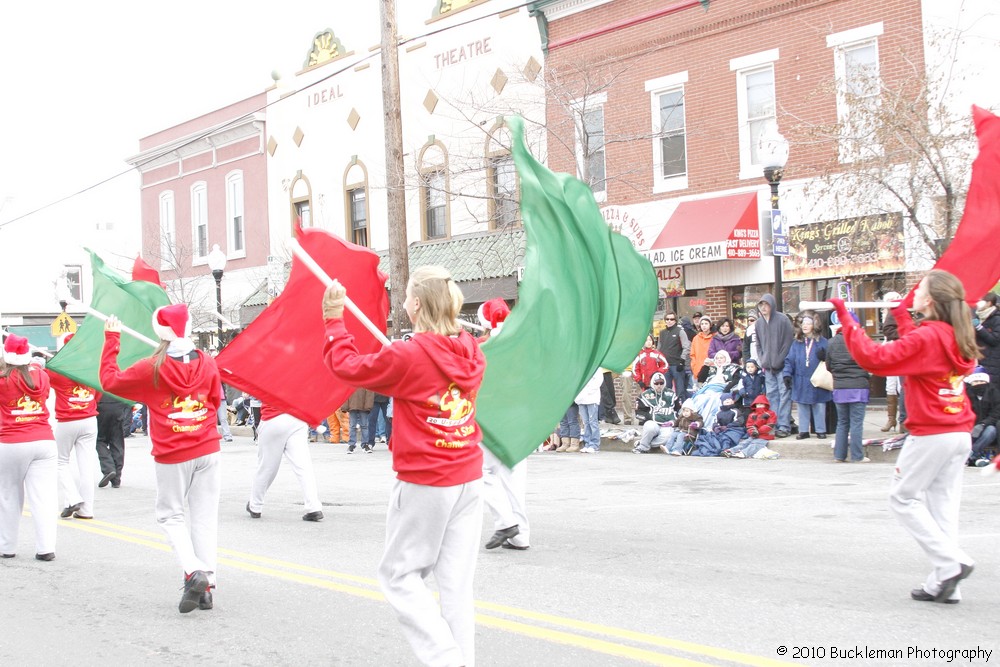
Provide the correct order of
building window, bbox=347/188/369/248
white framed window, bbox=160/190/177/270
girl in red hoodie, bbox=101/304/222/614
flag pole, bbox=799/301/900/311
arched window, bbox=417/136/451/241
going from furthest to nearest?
1. white framed window, bbox=160/190/177/270
2. building window, bbox=347/188/369/248
3. arched window, bbox=417/136/451/241
4. girl in red hoodie, bbox=101/304/222/614
5. flag pole, bbox=799/301/900/311

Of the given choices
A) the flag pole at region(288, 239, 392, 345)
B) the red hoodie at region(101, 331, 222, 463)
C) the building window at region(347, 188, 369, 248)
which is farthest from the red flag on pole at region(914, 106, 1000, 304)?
the building window at region(347, 188, 369, 248)

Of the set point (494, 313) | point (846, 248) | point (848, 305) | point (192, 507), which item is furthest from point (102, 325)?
point (846, 248)

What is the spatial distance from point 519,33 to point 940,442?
19.2 meters

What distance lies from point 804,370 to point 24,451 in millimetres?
10118

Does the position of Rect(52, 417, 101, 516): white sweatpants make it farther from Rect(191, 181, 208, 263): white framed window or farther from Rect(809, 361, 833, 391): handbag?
Rect(191, 181, 208, 263): white framed window

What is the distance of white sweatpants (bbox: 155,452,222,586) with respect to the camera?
267 inches

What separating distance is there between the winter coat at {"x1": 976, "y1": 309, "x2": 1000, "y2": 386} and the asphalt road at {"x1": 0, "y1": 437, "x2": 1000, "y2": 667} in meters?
1.93

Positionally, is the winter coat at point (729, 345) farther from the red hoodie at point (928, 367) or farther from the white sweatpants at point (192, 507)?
the white sweatpants at point (192, 507)

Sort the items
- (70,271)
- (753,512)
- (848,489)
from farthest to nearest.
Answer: (70,271)
(848,489)
(753,512)

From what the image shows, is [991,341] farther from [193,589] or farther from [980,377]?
[193,589]

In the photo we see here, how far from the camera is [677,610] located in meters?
6.30

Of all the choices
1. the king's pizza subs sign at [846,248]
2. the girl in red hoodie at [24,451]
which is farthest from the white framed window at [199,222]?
the girl in red hoodie at [24,451]

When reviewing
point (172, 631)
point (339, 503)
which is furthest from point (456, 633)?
point (339, 503)

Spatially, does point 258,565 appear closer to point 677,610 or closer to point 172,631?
point 172,631
